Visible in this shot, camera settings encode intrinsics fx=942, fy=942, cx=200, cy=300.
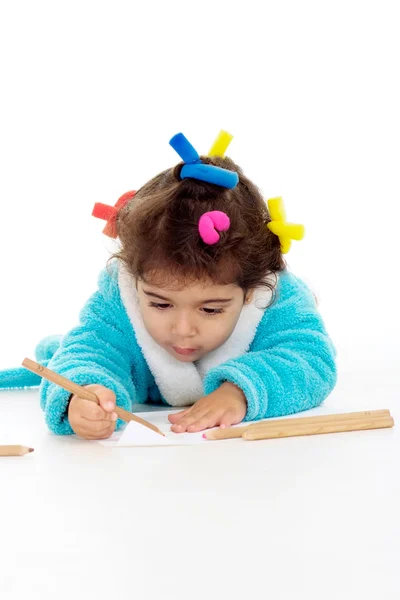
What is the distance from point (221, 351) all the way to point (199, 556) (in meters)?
0.81

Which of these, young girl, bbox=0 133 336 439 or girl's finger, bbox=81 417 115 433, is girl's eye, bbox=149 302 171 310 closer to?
young girl, bbox=0 133 336 439

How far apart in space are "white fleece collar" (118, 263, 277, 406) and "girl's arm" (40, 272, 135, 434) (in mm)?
22

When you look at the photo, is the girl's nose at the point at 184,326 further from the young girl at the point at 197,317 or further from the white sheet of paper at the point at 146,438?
the white sheet of paper at the point at 146,438

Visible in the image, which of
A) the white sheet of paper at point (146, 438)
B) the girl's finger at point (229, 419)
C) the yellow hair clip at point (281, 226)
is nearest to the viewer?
the white sheet of paper at point (146, 438)

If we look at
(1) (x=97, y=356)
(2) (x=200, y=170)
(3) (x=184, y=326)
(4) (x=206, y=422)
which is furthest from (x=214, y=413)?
(2) (x=200, y=170)

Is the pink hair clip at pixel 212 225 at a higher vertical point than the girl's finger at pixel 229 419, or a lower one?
higher

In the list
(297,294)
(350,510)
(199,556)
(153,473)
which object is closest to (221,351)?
(297,294)

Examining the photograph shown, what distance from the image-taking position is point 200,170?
146cm

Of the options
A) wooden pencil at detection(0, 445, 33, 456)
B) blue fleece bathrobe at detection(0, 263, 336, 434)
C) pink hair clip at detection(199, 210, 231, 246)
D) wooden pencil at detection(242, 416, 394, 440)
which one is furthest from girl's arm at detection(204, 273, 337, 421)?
wooden pencil at detection(0, 445, 33, 456)

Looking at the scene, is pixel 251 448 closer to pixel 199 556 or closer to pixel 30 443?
pixel 30 443

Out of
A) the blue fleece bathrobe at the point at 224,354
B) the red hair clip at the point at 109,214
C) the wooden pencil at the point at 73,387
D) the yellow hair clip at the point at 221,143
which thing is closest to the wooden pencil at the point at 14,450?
the wooden pencil at the point at 73,387

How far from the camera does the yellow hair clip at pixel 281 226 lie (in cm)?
155

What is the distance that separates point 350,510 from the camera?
0.99 meters

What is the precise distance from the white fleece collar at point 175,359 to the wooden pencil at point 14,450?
0.43 meters
